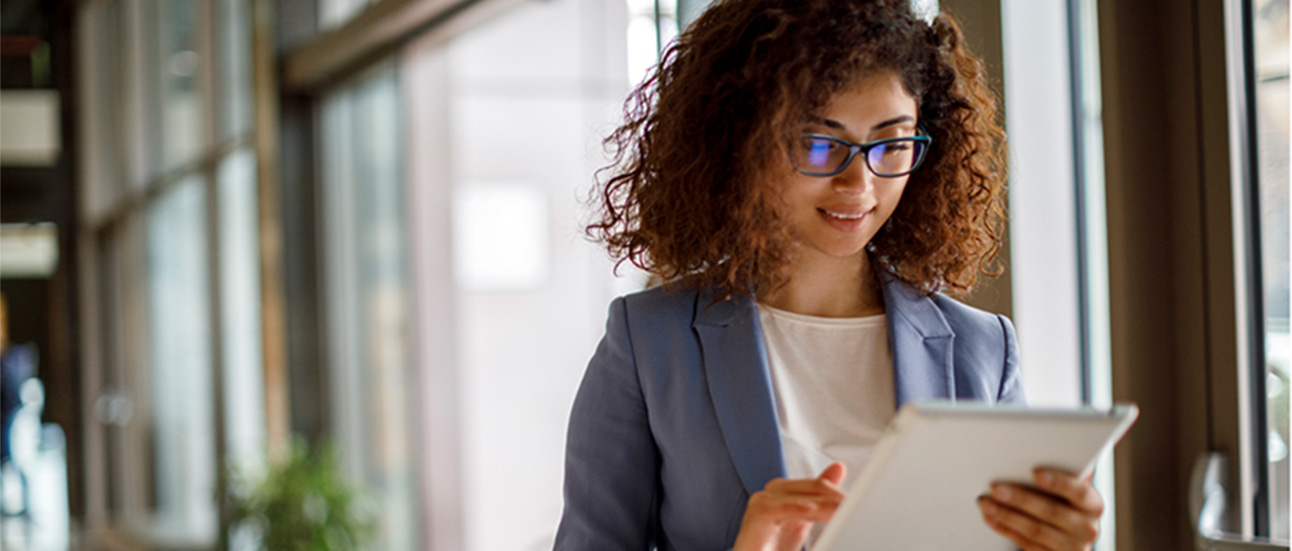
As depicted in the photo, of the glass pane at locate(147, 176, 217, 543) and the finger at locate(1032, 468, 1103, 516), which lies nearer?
the finger at locate(1032, 468, 1103, 516)

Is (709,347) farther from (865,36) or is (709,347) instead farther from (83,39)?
(83,39)

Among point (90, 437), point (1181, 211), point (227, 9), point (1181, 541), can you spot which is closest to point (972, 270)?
point (1181, 211)

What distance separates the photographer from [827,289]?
1.38 meters

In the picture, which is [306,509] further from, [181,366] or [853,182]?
[853,182]

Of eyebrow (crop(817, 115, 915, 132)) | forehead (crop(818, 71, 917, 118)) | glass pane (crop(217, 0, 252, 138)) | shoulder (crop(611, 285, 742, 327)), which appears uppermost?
glass pane (crop(217, 0, 252, 138))

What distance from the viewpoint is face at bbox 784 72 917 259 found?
48.7 inches

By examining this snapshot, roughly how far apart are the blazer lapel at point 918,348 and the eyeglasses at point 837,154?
0.60 ft

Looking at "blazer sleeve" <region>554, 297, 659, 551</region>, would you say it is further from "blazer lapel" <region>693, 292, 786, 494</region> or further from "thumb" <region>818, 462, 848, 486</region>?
"thumb" <region>818, 462, 848, 486</region>

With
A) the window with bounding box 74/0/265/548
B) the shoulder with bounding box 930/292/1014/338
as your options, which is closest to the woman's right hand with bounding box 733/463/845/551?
the shoulder with bounding box 930/292/1014/338

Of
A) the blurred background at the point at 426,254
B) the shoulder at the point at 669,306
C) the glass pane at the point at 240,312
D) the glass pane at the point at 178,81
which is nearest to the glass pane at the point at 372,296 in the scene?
the blurred background at the point at 426,254

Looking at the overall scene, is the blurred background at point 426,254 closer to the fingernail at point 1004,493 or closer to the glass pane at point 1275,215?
the glass pane at point 1275,215

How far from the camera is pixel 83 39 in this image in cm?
884

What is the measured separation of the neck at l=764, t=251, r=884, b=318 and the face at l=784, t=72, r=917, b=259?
3.2 inches

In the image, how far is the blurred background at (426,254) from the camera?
1.71m
